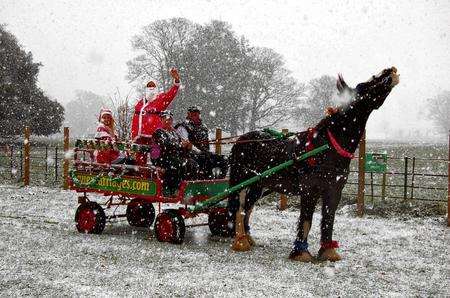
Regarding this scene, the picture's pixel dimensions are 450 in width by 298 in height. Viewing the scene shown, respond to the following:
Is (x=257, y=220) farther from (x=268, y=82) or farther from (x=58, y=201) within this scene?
(x=268, y=82)

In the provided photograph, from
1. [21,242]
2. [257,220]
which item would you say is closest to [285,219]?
[257,220]

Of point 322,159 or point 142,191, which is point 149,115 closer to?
point 142,191

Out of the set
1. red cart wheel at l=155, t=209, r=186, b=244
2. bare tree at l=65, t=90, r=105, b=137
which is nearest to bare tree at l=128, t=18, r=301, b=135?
red cart wheel at l=155, t=209, r=186, b=244

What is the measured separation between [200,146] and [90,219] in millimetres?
2158

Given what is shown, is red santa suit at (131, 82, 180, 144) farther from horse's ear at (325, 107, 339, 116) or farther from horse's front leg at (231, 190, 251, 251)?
horse's ear at (325, 107, 339, 116)

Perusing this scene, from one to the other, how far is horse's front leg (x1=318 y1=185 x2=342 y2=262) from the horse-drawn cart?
1.91m

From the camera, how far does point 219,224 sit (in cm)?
813

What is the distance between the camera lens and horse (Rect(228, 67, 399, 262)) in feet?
19.6

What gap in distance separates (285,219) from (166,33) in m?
28.2

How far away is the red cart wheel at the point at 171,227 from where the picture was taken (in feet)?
23.9

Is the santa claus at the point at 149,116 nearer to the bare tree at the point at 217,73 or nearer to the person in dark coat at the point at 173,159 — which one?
the person in dark coat at the point at 173,159

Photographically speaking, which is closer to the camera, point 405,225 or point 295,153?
point 295,153

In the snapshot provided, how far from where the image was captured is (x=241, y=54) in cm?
3759

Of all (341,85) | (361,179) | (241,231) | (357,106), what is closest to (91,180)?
(241,231)
